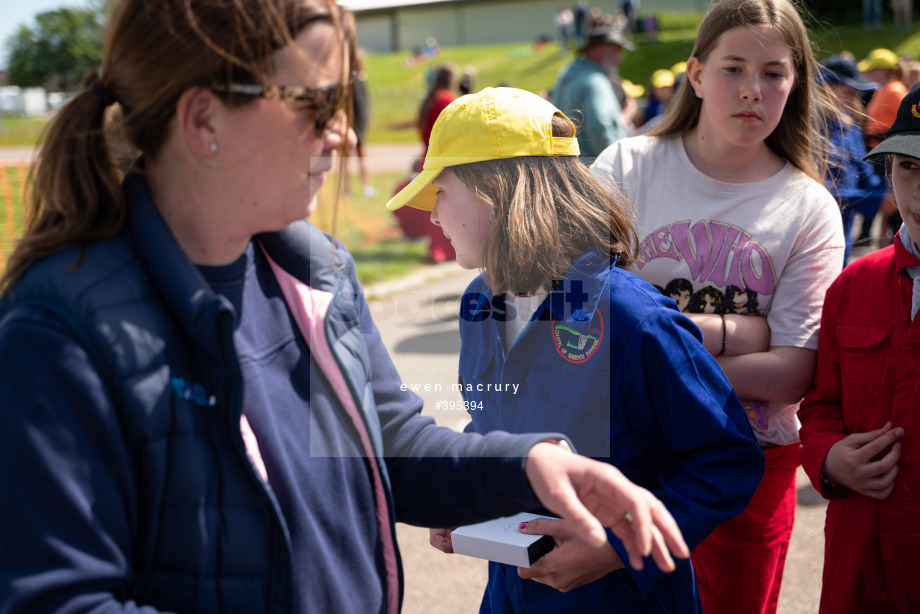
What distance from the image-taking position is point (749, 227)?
219cm

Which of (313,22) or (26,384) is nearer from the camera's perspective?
(26,384)

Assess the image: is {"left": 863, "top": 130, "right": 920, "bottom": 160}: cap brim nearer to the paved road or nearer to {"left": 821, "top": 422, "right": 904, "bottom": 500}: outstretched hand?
{"left": 821, "top": 422, "right": 904, "bottom": 500}: outstretched hand

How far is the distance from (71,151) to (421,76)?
48.9m

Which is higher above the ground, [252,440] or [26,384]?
[26,384]

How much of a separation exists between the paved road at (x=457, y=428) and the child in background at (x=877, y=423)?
1130 mm

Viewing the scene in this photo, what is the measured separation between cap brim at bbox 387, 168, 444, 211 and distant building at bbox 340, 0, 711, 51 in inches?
2209

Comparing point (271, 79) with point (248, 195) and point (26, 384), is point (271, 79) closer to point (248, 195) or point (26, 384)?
point (248, 195)

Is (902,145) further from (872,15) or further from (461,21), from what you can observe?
(461,21)

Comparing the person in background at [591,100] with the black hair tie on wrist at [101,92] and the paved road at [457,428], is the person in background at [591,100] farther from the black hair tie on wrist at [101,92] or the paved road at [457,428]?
the black hair tie on wrist at [101,92]

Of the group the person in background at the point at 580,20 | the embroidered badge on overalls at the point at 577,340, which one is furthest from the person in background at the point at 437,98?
the person in background at the point at 580,20

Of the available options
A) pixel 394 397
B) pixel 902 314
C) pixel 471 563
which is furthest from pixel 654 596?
pixel 471 563

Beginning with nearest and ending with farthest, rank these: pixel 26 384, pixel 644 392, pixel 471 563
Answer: pixel 26 384
pixel 644 392
pixel 471 563

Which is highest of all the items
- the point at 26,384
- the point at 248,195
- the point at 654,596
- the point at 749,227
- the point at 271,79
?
the point at 271,79

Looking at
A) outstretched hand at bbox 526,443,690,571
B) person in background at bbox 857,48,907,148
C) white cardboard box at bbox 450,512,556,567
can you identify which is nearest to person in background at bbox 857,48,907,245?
person in background at bbox 857,48,907,148
